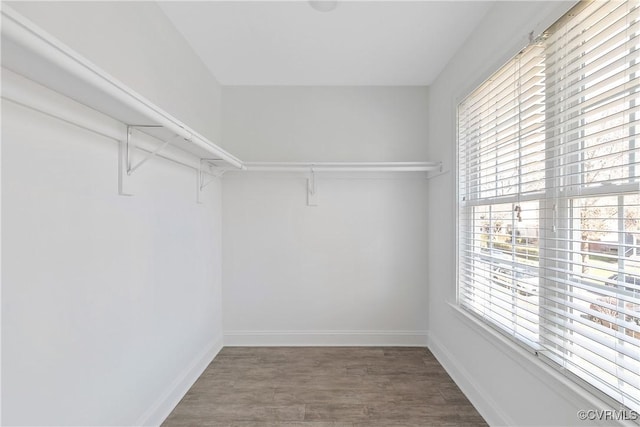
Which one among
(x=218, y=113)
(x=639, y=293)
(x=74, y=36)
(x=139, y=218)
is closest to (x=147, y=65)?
(x=74, y=36)

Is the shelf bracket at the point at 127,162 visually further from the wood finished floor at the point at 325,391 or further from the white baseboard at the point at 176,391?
the wood finished floor at the point at 325,391

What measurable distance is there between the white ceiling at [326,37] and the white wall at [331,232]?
0.29 metres

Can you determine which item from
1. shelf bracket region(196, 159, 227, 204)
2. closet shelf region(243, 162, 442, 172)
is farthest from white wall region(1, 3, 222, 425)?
closet shelf region(243, 162, 442, 172)

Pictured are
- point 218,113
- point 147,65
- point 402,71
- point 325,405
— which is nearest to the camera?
point 147,65

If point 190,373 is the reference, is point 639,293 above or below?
above

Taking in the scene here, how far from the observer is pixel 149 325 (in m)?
1.77

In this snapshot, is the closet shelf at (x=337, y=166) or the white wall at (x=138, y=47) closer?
the white wall at (x=138, y=47)

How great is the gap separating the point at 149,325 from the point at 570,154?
2163 millimetres

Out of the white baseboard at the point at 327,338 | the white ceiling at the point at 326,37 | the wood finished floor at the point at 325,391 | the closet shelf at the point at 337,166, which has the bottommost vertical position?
the wood finished floor at the point at 325,391

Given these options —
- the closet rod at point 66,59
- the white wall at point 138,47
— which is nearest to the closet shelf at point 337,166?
the white wall at point 138,47

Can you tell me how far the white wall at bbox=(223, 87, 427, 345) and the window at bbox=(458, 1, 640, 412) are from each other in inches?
43.6

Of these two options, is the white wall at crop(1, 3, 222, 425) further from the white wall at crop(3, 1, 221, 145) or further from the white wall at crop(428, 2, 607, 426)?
the white wall at crop(428, 2, 607, 426)

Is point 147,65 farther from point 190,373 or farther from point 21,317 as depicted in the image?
point 190,373

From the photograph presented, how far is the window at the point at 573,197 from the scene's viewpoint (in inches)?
42.3
